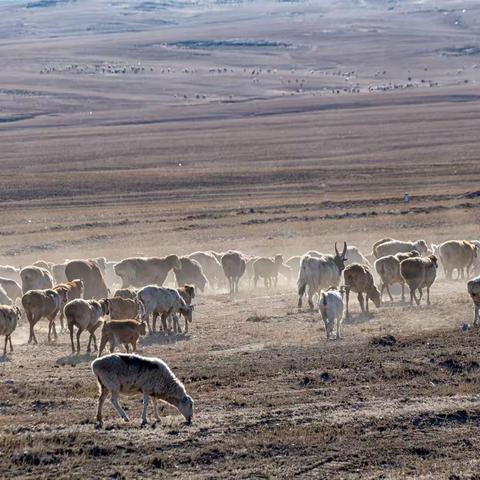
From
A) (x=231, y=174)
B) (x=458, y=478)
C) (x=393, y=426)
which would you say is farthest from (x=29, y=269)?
(x=231, y=174)

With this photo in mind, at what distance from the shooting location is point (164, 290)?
2356cm

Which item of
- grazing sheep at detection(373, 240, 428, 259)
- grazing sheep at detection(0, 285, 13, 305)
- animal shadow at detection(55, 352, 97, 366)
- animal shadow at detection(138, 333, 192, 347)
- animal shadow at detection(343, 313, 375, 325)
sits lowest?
animal shadow at detection(55, 352, 97, 366)

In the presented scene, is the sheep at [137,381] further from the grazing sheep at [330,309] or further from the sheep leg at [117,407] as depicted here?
the grazing sheep at [330,309]

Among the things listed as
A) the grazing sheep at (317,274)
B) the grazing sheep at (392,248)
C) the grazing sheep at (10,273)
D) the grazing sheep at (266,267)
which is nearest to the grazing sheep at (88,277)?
the grazing sheep at (10,273)

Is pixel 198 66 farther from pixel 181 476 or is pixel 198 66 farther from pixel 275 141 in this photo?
pixel 181 476

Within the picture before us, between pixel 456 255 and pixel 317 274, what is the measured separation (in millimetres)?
6925

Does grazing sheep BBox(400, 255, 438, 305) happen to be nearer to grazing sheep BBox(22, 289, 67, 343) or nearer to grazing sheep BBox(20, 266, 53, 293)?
grazing sheep BBox(22, 289, 67, 343)

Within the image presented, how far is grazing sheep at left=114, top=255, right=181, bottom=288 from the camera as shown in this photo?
30.6 m

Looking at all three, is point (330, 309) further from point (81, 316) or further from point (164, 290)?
point (81, 316)

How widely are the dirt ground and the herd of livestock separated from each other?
21.7 inches

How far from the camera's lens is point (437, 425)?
15.3m

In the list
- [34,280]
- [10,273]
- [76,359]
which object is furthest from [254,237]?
[76,359]

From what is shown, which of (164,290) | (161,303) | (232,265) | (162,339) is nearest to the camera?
(162,339)

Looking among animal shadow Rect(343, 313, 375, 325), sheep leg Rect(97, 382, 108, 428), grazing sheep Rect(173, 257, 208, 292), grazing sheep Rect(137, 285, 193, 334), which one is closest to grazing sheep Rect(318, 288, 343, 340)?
animal shadow Rect(343, 313, 375, 325)
